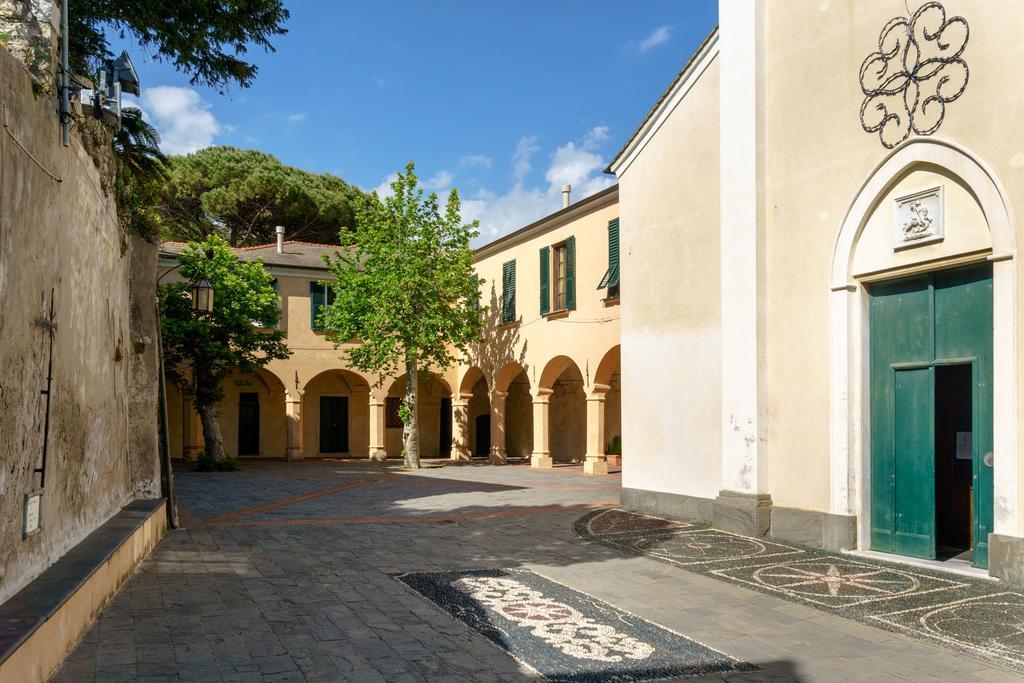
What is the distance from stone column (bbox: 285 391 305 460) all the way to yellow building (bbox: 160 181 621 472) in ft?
0.12

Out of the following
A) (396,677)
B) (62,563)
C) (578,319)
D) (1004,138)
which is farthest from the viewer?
(578,319)

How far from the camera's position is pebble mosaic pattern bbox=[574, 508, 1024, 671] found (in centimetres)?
588

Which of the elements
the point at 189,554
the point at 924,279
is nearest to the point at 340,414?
the point at 189,554

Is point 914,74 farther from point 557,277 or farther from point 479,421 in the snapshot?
point 479,421

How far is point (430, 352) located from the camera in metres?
23.8

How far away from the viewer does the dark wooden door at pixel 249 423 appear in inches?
1123

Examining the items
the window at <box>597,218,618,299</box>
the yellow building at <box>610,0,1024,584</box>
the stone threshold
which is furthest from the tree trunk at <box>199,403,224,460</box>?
the stone threshold

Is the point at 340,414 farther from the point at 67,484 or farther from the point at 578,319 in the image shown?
the point at 67,484

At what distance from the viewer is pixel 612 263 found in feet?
63.8

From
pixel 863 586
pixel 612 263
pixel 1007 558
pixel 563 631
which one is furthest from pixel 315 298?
pixel 1007 558

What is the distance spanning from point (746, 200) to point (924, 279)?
8.26 ft

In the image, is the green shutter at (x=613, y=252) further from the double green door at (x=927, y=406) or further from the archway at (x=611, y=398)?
the double green door at (x=927, y=406)

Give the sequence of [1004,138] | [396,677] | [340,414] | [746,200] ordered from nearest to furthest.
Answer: [396,677]
[1004,138]
[746,200]
[340,414]

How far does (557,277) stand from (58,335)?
17297mm
